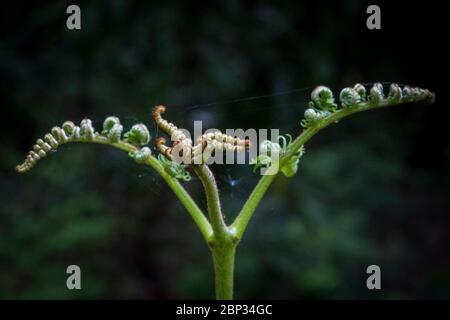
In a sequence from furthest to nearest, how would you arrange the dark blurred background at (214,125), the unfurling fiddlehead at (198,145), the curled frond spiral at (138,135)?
1. the dark blurred background at (214,125)
2. the curled frond spiral at (138,135)
3. the unfurling fiddlehead at (198,145)

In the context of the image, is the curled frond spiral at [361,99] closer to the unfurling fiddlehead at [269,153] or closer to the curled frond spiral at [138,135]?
the unfurling fiddlehead at [269,153]

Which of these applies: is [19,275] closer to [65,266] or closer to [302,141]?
[65,266]

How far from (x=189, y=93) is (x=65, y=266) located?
189 cm

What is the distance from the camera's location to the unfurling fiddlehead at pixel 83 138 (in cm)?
118

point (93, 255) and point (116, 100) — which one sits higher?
point (116, 100)

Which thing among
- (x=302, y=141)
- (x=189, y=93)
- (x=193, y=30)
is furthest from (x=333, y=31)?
(x=302, y=141)

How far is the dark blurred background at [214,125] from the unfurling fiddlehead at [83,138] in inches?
113

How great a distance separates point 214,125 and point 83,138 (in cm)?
400

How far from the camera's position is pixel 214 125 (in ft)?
17.0

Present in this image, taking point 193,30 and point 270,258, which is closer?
point 193,30

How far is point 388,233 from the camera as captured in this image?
6973 mm

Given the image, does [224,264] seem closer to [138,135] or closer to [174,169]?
[174,169]

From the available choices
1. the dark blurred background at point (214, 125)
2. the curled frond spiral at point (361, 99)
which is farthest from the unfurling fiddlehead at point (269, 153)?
the dark blurred background at point (214, 125)

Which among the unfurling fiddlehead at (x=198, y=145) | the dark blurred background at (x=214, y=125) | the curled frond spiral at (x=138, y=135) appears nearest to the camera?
the unfurling fiddlehead at (x=198, y=145)
